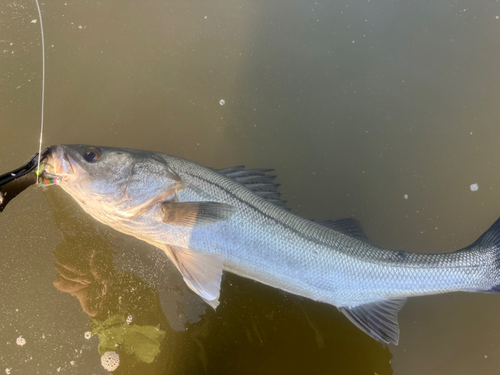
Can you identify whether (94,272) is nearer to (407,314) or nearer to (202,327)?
(202,327)

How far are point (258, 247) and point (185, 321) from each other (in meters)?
0.87

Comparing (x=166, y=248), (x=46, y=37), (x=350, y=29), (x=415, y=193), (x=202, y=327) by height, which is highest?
(x=350, y=29)

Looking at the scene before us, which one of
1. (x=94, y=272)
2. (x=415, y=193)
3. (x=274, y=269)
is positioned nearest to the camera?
(x=274, y=269)

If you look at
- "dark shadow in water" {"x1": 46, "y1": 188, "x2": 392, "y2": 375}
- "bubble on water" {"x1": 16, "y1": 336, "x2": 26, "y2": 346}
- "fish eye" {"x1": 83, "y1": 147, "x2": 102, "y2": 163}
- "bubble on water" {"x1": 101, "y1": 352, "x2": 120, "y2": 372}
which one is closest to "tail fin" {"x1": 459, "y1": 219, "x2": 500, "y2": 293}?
"dark shadow in water" {"x1": 46, "y1": 188, "x2": 392, "y2": 375}

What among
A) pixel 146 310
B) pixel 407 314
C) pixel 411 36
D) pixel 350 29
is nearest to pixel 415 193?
pixel 407 314

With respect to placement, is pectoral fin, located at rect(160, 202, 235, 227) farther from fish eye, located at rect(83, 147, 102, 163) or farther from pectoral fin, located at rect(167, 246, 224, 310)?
fish eye, located at rect(83, 147, 102, 163)

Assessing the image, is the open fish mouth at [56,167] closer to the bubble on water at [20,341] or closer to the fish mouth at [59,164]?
the fish mouth at [59,164]

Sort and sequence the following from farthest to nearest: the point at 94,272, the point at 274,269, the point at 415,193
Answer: the point at 415,193 < the point at 94,272 < the point at 274,269

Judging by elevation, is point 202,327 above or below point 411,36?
below

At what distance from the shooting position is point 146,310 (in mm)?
1851

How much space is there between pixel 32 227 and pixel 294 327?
1.90 m

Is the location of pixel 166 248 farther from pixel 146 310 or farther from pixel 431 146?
pixel 431 146

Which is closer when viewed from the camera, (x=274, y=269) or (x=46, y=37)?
(x=274, y=269)

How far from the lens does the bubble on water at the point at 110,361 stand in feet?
6.01
